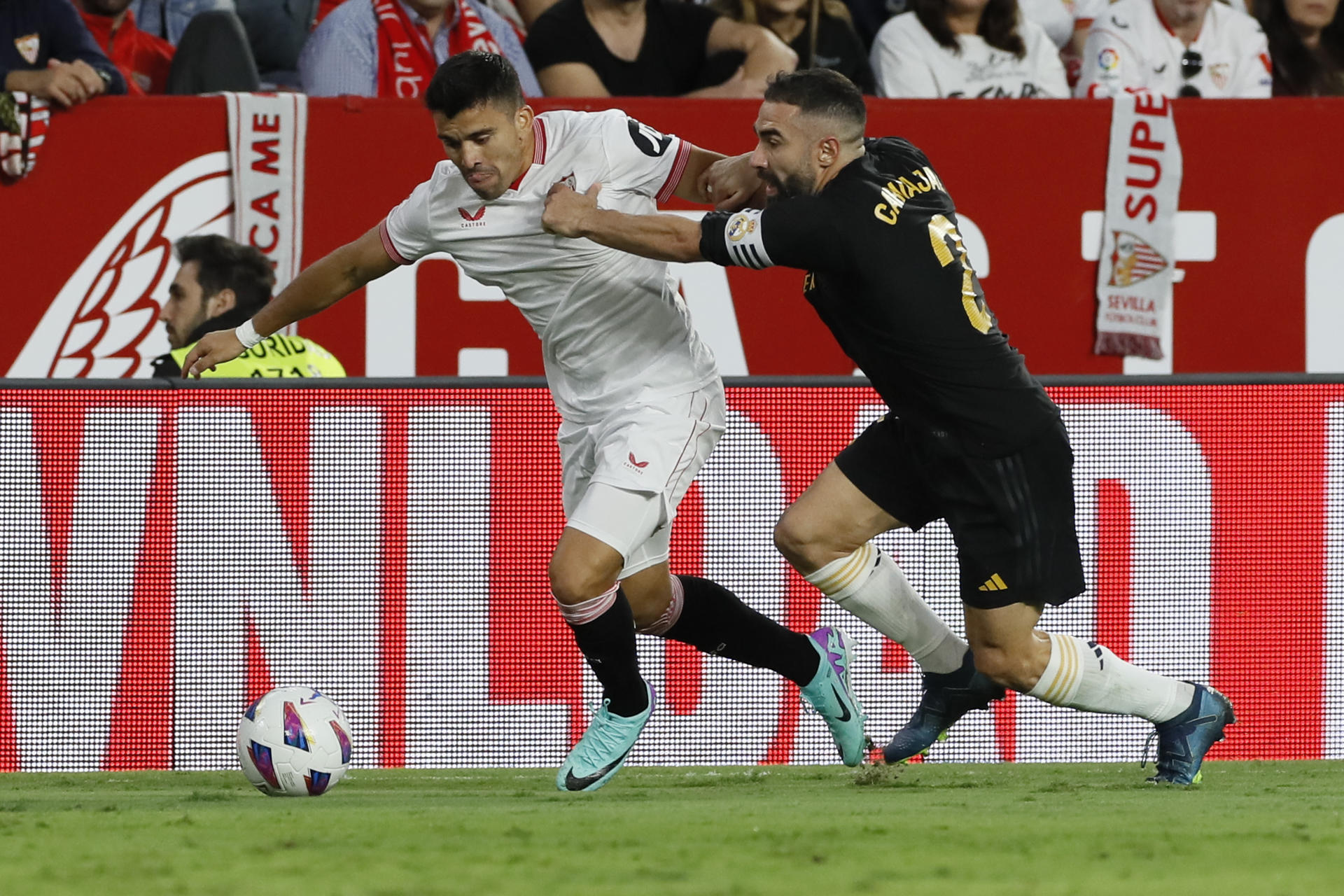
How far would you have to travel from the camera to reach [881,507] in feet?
17.0

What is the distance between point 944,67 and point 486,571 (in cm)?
344

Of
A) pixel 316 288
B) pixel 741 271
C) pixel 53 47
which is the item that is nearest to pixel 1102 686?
pixel 316 288

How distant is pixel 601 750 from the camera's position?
16.6 ft

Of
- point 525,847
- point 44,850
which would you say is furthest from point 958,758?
point 44,850

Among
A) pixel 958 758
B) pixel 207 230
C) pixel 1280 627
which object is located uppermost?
pixel 207 230

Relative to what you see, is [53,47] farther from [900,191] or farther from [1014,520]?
[1014,520]

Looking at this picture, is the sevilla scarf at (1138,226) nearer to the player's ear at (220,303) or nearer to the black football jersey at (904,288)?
the black football jersey at (904,288)

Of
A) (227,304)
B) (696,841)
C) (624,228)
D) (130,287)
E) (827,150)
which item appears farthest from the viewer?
(130,287)

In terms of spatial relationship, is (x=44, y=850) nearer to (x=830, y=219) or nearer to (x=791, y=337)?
(x=830, y=219)

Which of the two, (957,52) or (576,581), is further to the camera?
(957,52)

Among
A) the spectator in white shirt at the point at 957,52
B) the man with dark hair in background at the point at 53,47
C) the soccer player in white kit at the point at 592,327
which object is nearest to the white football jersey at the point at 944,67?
the spectator in white shirt at the point at 957,52

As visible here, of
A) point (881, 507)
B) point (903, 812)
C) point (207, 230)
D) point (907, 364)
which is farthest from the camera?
point (207, 230)

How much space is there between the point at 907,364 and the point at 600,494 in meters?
0.90

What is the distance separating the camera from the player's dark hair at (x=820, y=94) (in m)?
4.73
